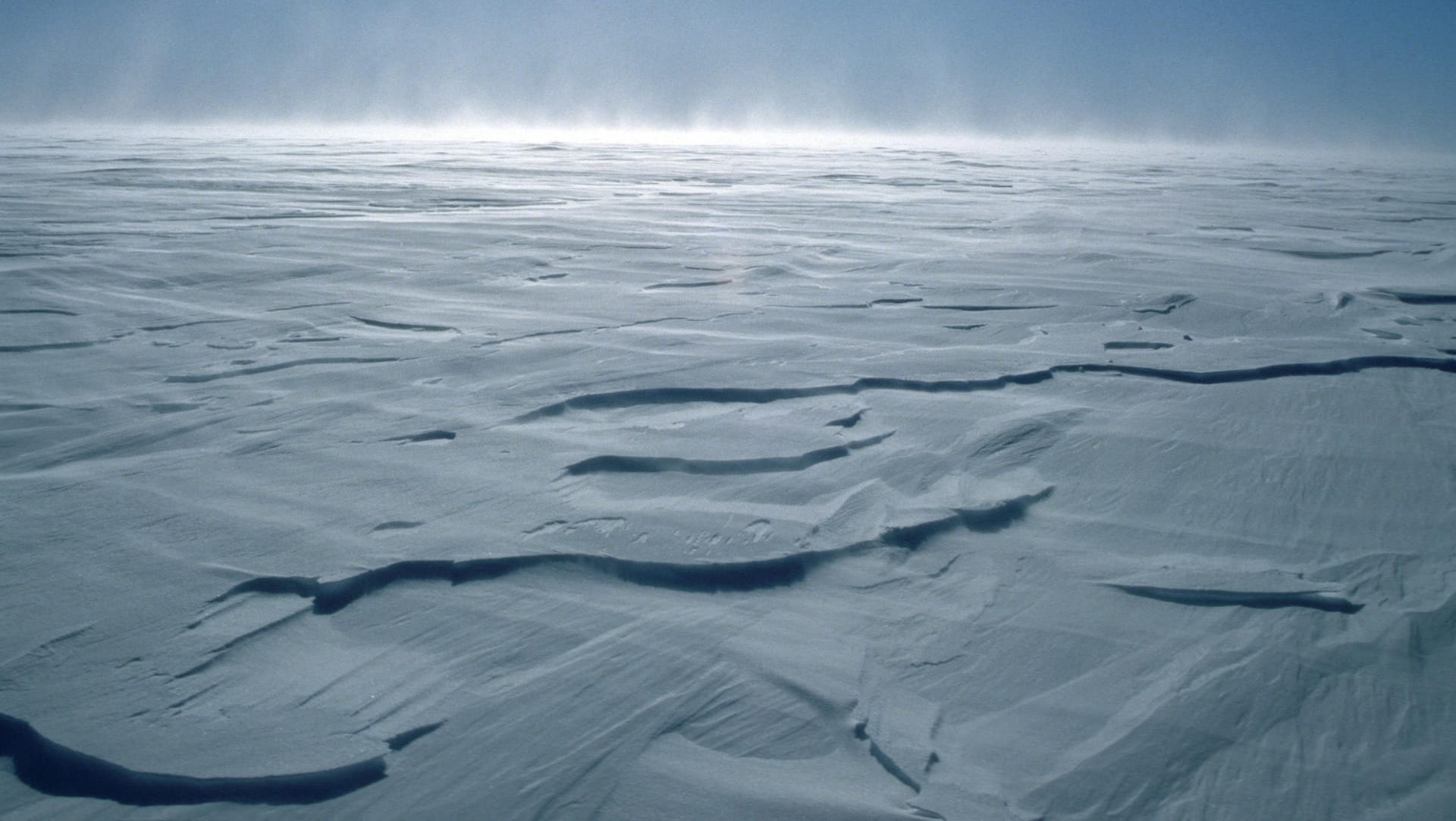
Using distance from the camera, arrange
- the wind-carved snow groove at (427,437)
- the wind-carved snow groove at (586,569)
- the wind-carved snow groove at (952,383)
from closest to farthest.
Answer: the wind-carved snow groove at (586,569), the wind-carved snow groove at (427,437), the wind-carved snow groove at (952,383)

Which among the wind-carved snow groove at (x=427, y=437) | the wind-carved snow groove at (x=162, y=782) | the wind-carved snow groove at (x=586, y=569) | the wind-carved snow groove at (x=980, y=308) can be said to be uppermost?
the wind-carved snow groove at (x=980, y=308)

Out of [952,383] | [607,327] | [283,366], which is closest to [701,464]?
[952,383]

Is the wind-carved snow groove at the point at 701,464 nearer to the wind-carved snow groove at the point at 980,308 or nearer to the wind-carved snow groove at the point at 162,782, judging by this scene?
the wind-carved snow groove at the point at 162,782

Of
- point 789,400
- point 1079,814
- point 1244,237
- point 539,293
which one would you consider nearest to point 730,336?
point 789,400

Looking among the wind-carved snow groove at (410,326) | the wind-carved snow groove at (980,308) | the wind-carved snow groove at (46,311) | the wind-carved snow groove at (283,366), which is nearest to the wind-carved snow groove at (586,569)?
the wind-carved snow groove at (283,366)

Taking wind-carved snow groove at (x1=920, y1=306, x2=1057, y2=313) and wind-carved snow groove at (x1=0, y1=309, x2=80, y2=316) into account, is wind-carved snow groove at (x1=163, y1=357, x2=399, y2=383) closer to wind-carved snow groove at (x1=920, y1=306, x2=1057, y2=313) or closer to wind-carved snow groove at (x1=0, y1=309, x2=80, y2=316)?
wind-carved snow groove at (x1=0, y1=309, x2=80, y2=316)

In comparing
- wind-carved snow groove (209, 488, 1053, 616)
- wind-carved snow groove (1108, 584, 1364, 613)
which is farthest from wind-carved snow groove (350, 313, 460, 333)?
wind-carved snow groove (1108, 584, 1364, 613)

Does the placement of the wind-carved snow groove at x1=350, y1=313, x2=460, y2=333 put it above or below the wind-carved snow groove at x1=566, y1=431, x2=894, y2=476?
above
